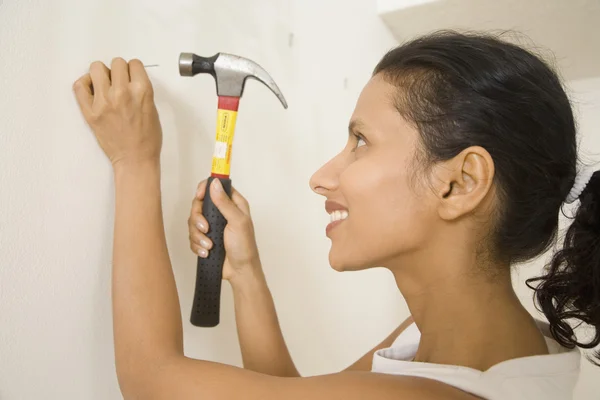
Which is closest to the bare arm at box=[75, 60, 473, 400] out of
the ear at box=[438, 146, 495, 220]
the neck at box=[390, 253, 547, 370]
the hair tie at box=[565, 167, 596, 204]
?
the neck at box=[390, 253, 547, 370]

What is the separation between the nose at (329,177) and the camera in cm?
74

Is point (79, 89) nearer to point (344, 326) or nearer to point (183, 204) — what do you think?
point (183, 204)

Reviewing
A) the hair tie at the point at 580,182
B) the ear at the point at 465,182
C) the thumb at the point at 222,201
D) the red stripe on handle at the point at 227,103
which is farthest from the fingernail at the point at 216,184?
the hair tie at the point at 580,182

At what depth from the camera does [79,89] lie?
65 centimetres

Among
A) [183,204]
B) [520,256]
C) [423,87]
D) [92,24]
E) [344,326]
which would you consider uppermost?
[92,24]

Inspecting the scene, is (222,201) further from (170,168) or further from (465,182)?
(465,182)

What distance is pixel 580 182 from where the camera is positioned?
70 centimetres

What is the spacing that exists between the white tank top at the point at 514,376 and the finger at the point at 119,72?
538 mm

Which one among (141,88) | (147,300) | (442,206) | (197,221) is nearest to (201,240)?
(197,221)

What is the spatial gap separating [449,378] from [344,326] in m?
0.63

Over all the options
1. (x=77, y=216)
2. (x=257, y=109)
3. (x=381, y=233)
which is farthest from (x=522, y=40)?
(x=77, y=216)

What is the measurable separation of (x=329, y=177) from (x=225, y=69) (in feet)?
0.72

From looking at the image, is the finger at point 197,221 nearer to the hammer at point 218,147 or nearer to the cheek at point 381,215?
the hammer at point 218,147

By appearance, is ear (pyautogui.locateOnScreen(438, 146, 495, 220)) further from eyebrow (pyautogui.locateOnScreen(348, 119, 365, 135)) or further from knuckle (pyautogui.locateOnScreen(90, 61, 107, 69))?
knuckle (pyautogui.locateOnScreen(90, 61, 107, 69))
